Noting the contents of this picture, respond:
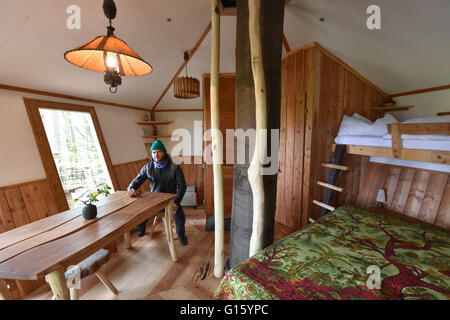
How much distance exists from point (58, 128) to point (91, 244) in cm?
216

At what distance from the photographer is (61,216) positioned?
1.58 m

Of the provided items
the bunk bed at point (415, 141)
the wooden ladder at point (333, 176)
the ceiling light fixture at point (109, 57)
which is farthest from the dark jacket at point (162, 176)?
the bunk bed at point (415, 141)

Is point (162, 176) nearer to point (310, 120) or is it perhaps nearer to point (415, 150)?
point (310, 120)

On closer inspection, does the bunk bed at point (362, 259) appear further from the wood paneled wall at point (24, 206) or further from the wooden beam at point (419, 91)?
the wood paneled wall at point (24, 206)

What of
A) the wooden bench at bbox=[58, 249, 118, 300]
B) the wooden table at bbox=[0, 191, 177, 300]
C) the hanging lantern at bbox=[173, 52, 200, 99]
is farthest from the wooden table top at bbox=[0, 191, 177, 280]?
the hanging lantern at bbox=[173, 52, 200, 99]

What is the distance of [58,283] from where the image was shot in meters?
1.03

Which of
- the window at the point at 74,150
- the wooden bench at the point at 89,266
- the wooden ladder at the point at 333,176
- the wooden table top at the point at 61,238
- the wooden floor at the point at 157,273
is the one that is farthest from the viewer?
the window at the point at 74,150

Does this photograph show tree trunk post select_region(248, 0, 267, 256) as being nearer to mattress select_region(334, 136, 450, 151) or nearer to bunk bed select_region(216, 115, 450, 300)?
bunk bed select_region(216, 115, 450, 300)

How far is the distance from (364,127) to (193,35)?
2444mm

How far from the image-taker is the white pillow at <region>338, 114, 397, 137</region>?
6.25ft

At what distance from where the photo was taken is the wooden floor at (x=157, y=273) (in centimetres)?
163

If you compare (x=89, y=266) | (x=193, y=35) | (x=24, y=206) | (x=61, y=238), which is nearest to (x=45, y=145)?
(x=24, y=206)

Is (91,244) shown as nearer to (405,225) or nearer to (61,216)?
(61,216)

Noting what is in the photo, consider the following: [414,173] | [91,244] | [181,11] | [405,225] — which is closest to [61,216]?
[91,244]
